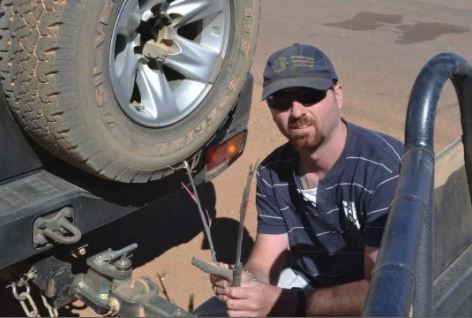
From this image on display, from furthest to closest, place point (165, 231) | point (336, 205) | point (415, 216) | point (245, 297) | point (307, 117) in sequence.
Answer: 1. point (165, 231)
2. point (336, 205)
3. point (307, 117)
4. point (245, 297)
5. point (415, 216)

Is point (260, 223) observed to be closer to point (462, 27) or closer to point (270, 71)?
point (270, 71)

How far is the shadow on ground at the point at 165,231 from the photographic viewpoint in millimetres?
4242

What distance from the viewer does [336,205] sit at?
9.11ft

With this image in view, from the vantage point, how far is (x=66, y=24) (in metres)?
2.54

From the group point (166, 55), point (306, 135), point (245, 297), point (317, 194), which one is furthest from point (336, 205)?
point (166, 55)

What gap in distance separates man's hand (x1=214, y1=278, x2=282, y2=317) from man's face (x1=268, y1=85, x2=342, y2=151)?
58 centimetres

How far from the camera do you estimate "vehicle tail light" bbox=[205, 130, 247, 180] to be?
3576 mm

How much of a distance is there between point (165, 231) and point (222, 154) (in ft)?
3.28

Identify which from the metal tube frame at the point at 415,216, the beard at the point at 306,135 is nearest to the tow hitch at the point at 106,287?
the metal tube frame at the point at 415,216

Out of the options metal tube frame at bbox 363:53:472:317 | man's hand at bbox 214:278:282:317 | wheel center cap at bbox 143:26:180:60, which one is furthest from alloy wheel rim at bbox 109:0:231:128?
metal tube frame at bbox 363:53:472:317

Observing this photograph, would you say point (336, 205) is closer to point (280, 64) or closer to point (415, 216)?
point (280, 64)

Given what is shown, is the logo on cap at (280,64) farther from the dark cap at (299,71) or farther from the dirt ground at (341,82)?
the dirt ground at (341,82)

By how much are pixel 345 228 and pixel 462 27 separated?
7738 mm

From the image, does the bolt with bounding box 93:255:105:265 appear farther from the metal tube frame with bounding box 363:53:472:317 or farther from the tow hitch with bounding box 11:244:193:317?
the metal tube frame with bounding box 363:53:472:317
